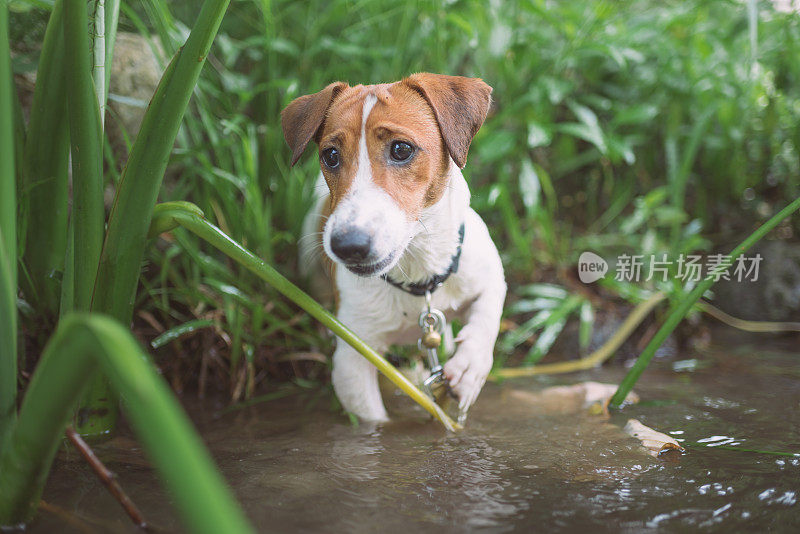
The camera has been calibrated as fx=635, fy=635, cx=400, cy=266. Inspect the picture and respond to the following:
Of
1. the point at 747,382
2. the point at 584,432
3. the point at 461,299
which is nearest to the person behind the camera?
the point at 584,432

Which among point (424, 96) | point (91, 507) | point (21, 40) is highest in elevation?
point (21, 40)

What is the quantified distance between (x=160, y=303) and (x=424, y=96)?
55.2 inches

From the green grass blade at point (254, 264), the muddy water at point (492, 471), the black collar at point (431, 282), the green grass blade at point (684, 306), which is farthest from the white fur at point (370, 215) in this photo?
Result: the green grass blade at point (684, 306)

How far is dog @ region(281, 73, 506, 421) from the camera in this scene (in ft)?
5.01

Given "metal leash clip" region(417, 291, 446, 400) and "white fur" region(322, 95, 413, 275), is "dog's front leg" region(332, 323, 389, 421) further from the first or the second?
"white fur" region(322, 95, 413, 275)

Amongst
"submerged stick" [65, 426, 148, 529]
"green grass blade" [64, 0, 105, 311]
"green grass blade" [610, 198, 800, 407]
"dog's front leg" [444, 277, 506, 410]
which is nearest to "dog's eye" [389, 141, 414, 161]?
"dog's front leg" [444, 277, 506, 410]

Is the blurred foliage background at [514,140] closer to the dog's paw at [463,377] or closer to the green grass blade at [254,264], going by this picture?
the green grass blade at [254,264]

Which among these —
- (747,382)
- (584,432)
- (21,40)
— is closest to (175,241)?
(21,40)

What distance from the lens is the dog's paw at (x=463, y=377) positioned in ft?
5.78

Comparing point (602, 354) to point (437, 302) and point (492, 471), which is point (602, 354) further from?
point (492, 471)

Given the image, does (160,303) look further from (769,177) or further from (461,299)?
(769,177)

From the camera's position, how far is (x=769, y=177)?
11.9 feet

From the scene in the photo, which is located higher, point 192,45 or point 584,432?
point 192,45

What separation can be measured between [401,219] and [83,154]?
2.48 feet
